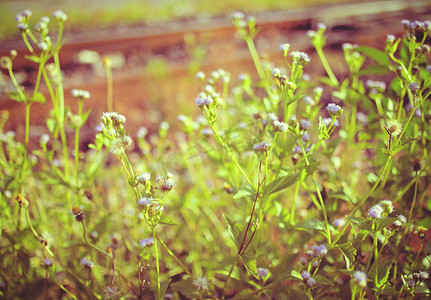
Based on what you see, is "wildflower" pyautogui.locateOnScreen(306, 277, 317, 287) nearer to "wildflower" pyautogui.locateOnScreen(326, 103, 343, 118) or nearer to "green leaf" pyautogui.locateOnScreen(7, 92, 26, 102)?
"wildflower" pyautogui.locateOnScreen(326, 103, 343, 118)

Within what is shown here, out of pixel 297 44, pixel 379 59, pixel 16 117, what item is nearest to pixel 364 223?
pixel 379 59

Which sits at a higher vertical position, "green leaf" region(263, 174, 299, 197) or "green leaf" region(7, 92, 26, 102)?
"green leaf" region(7, 92, 26, 102)

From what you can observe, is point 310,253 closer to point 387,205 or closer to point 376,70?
point 387,205

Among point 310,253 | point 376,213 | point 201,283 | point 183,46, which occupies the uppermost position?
point 183,46

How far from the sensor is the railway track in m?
3.81

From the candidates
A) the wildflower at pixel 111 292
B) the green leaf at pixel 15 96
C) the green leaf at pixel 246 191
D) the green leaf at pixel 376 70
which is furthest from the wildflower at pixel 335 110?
the green leaf at pixel 15 96

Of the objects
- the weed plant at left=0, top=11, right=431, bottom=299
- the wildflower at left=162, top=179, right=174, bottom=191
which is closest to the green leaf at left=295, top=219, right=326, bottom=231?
the weed plant at left=0, top=11, right=431, bottom=299

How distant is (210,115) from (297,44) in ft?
12.1

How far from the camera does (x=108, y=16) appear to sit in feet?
20.3

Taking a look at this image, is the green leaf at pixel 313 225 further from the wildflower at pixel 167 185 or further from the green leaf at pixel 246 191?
the wildflower at pixel 167 185

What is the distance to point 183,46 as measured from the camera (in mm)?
5039

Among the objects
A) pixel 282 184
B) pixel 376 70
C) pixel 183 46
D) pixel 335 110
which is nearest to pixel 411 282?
pixel 282 184

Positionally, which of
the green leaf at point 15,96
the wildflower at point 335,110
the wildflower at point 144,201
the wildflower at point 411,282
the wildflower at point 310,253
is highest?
the green leaf at point 15,96

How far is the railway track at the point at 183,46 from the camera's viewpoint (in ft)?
12.5
